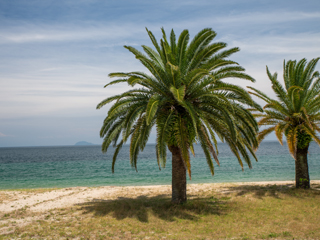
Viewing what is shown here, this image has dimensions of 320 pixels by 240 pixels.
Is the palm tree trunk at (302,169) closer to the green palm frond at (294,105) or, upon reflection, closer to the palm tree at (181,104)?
the green palm frond at (294,105)

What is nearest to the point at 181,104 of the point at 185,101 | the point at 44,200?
the point at 185,101

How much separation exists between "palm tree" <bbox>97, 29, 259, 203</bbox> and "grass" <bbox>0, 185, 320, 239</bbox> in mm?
1955

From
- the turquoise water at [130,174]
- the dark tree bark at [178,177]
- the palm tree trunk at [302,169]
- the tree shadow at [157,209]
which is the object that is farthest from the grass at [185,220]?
the turquoise water at [130,174]

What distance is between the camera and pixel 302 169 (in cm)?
1520

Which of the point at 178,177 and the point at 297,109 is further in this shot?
the point at 297,109

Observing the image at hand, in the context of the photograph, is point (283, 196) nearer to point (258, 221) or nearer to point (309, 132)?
point (309, 132)

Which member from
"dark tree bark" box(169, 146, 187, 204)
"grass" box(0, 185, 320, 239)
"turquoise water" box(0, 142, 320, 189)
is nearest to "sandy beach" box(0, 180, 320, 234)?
"grass" box(0, 185, 320, 239)

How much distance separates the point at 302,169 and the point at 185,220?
8.88m

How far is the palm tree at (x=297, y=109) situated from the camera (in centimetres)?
1425

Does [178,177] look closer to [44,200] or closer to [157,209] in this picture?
[157,209]

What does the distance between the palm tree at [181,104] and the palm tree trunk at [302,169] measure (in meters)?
5.10

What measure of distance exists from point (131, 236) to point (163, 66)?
23.3 ft

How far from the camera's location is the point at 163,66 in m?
11.8

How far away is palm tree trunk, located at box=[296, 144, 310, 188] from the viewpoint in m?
15.2
